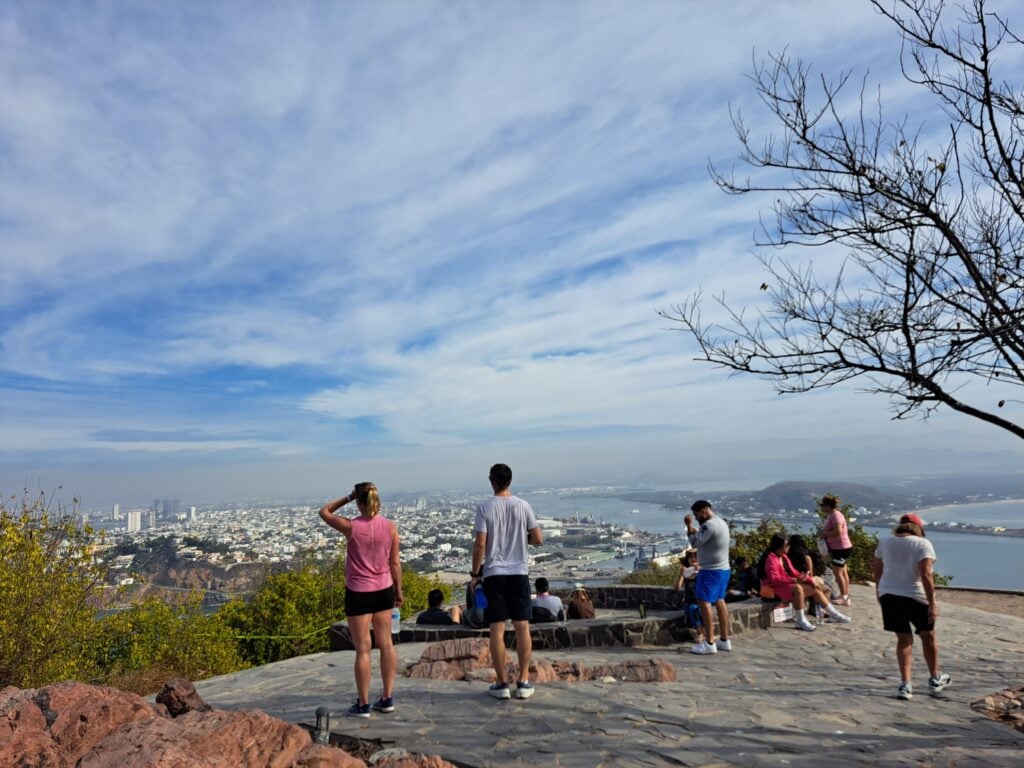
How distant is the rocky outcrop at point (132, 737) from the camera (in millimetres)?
3213

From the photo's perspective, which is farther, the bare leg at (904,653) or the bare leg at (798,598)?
the bare leg at (798,598)

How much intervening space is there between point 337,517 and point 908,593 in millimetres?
5326

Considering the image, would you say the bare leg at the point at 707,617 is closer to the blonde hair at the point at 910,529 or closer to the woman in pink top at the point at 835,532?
the blonde hair at the point at 910,529

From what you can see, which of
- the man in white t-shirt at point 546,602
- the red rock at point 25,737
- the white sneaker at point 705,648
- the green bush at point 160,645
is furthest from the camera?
the man in white t-shirt at point 546,602

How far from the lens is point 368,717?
15.7 ft

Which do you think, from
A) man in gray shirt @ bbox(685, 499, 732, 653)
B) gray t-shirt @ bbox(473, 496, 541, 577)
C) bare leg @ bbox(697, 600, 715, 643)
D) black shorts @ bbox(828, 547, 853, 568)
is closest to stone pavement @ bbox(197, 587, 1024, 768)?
bare leg @ bbox(697, 600, 715, 643)

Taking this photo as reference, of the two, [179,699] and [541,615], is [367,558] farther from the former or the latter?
[541,615]

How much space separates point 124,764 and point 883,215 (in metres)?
6.91

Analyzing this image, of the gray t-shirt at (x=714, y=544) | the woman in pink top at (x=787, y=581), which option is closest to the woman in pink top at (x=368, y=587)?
the gray t-shirt at (x=714, y=544)

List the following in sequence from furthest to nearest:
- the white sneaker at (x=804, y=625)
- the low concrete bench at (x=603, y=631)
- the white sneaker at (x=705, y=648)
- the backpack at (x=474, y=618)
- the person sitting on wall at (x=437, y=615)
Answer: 1. the person sitting on wall at (x=437, y=615)
2. the white sneaker at (x=804, y=625)
3. the backpack at (x=474, y=618)
4. the low concrete bench at (x=603, y=631)
5. the white sneaker at (x=705, y=648)

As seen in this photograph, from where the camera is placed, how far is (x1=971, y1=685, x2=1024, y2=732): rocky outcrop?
17.0ft

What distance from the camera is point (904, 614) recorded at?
579cm

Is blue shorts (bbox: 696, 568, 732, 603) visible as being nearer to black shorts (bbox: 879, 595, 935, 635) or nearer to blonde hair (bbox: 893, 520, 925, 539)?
black shorts (bbox: 879, 595, 935, 635)

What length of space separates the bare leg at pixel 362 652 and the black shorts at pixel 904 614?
4.73m
